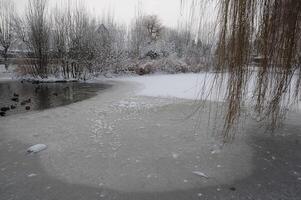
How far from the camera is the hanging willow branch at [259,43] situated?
2.41m

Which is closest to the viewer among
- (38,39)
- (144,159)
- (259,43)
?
(259,43)

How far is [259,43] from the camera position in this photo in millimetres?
2553

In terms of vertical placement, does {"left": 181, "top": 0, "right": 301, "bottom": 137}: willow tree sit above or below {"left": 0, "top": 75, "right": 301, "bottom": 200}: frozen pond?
above

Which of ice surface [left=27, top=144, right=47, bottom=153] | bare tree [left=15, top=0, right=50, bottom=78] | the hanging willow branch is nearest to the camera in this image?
the hanging willow branch

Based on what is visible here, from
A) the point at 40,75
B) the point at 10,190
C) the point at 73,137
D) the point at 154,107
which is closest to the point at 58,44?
the point at 40,75

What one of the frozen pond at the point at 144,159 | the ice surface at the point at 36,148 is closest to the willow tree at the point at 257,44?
the frozen pond at the point at 144,159

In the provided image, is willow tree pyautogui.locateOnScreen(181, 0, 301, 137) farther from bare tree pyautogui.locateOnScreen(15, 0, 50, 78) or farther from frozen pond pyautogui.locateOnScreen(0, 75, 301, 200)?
bare tree pyautogui.locateOnScreen(15, 0, 50, 78)

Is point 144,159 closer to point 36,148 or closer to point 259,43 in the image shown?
point 36,148

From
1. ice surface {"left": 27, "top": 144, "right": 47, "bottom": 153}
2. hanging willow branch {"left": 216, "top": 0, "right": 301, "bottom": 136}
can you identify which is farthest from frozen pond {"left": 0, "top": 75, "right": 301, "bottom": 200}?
hanging willow branch {"left": 216, "top": 0, "right": 301, "bottom": 136}

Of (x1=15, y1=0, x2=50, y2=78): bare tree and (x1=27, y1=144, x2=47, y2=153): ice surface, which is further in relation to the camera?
(x1=15, y1=0, x2=50, y2=78): bare tree

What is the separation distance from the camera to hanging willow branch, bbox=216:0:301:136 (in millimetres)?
2408

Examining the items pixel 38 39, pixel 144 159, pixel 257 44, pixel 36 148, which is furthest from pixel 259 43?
pixel 38 39

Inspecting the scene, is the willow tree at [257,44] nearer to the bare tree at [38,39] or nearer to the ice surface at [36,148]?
the ice surface at [36,148]

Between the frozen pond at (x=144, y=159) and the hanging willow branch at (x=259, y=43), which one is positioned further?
the frozen pond at (x=144, y=159)
